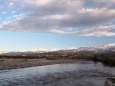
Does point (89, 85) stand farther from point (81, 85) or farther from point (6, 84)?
point (6, 84)

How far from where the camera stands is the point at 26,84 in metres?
35.3

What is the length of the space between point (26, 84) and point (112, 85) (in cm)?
1328

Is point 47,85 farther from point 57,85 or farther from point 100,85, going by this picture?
point 100,85

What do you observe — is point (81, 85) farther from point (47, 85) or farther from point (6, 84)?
point (6, 84)

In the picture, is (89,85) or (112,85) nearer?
(112,85)

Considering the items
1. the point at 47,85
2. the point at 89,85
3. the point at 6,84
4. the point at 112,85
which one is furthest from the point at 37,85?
the point at 112,85

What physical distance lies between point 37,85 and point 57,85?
123 inches

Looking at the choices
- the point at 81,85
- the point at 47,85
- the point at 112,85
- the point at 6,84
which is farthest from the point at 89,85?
the point at 6,84

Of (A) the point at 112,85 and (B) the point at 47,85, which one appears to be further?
(B) the point at 47,85

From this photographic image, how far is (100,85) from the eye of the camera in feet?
113

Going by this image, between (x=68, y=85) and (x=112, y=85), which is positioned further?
(x=68, y=85)

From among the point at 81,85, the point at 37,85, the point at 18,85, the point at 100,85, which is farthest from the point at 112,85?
the point at 18,85

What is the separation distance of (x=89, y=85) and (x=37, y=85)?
8062mm

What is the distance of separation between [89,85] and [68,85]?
3298mm
